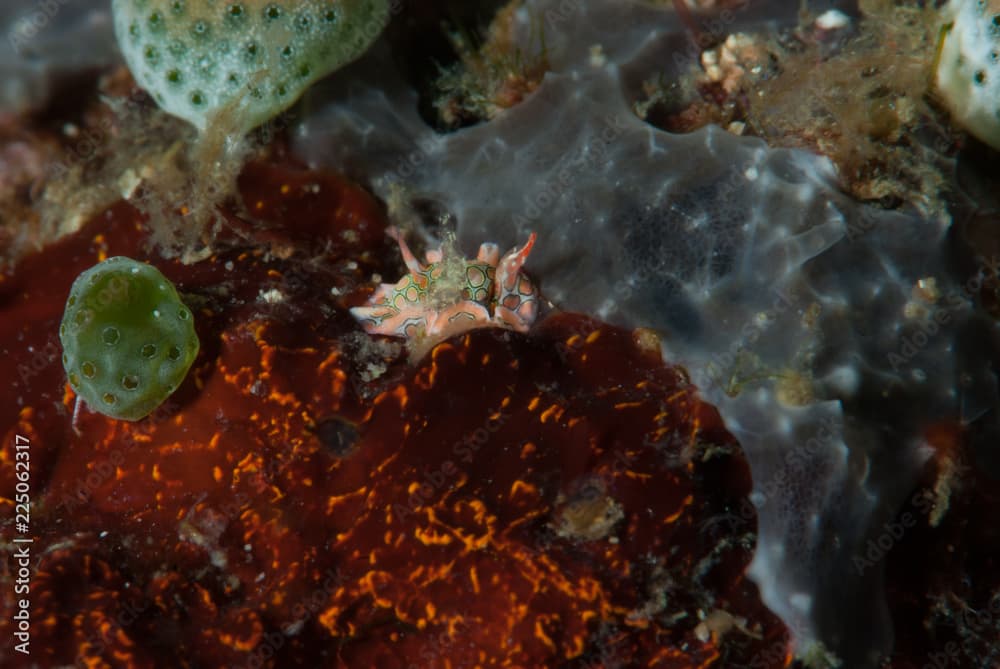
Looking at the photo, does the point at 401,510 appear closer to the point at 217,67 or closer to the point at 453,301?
the point at 453,301

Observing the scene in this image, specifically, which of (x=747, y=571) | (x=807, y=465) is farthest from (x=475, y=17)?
(x=747, y=571)

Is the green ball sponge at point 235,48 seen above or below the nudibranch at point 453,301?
above

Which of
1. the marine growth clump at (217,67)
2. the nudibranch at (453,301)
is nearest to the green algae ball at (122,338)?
the marine growth clump at (217,67)

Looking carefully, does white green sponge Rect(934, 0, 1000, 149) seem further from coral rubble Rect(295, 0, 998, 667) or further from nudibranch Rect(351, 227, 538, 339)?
nudibranch Rect(351, 227, 538, 339)

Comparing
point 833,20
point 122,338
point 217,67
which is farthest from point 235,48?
point 833,20

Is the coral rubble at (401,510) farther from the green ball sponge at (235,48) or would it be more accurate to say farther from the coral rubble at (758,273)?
the green ball sponge at (235,48)

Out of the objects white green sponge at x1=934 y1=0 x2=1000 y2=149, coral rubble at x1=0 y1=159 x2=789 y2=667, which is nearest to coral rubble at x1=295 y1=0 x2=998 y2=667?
coral rubble at x1=0 y1=159 x2=789 y2=667
